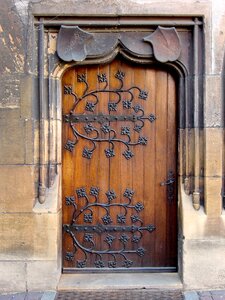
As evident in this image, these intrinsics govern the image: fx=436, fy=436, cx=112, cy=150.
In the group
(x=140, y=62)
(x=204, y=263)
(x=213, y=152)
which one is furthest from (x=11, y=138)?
(x=204, y=263)

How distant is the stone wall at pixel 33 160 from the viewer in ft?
15.0

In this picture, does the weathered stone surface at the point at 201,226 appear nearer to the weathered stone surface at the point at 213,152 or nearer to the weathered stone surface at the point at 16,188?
the weathered stone surface at the point at 213,152

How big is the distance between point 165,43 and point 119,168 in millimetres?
1459

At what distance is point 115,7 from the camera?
15.0ft

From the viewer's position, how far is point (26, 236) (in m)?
4.57

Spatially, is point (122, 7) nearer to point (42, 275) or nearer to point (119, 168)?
point (119, 168)

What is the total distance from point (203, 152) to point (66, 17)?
204cm

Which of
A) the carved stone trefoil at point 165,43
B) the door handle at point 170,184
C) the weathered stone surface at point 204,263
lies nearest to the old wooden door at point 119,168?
the door handle at point 170,184

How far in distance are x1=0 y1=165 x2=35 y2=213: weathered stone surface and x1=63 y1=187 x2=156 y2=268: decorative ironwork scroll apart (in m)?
0.54

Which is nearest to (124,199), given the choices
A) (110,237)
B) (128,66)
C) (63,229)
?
(110,237)

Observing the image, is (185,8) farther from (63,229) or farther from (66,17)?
(63,229)

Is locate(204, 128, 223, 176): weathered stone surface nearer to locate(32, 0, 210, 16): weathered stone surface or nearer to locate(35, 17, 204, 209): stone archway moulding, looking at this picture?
locate(35, 17, 204, 209): stone archway moulding

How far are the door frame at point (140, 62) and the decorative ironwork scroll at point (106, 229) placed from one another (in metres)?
0.32

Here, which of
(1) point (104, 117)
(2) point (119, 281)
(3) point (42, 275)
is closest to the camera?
(3) point (42, 275)
